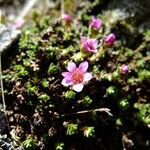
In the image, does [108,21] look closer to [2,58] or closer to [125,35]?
[125,35]

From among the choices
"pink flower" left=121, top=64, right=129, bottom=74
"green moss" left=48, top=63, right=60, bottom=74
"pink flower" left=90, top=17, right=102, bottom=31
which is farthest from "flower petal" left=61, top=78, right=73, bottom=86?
"pink flower" left=90, top=17, right=102, bottom=31

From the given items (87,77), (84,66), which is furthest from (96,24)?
(87,77)

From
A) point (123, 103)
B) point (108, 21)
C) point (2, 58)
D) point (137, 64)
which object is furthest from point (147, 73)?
point (2, 58)

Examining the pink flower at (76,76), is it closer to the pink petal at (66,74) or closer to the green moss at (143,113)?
the pink petal at (66,74)

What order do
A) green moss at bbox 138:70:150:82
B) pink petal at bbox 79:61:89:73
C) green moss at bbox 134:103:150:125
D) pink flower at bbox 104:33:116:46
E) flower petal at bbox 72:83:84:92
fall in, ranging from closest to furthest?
flower petal at bbox 72:83:84:92, pink petal at bbox 79:61:89:73, pink flower at bbox 104:33:116:46, green moss at bbox 134:103:150:125, green moss at bbox 138:70:150:82

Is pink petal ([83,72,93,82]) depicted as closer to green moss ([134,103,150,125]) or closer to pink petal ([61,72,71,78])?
pink petal ([61,72,71,78])

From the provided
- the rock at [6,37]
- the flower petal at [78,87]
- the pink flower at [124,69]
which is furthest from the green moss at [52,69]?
the pink flower at [124,69]

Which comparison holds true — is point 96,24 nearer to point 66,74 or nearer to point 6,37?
point 66,74
